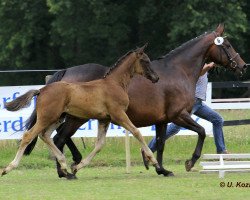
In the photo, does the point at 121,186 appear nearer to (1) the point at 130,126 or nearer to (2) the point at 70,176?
(1) the point at 130,126

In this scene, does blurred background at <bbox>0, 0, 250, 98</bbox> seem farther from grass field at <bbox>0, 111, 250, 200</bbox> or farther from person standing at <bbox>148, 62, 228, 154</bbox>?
person standing at <bbox>148, 62, 228, 154</bbox>

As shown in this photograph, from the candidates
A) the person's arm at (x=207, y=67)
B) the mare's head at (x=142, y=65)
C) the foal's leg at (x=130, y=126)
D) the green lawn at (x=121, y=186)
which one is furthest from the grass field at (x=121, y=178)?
the person's arm at (x=207, y=67)

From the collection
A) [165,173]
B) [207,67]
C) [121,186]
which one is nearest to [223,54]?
[207,67]

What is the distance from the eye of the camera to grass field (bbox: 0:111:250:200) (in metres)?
10.7

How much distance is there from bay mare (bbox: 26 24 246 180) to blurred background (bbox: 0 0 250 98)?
21.4 metres

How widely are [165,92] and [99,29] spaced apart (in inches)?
960

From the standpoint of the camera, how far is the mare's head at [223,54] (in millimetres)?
14094

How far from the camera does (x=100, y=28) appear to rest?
3781 centimetres

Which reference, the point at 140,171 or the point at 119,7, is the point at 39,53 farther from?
the point at 140,171

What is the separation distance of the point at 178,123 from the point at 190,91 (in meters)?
0.53

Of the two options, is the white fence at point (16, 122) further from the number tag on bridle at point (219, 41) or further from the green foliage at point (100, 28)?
the green foliage at point (100, 28)

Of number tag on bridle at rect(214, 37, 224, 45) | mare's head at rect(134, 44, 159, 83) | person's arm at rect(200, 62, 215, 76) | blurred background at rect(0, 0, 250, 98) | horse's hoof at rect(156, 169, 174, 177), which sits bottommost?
blurred background at rect(0, 0, 250, 98)

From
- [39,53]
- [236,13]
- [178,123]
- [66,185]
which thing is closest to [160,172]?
[178,123]

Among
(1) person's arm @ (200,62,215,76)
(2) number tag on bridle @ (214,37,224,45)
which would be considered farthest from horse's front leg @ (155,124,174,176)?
(2) number tag on bridle @ (214,37,224,45)
